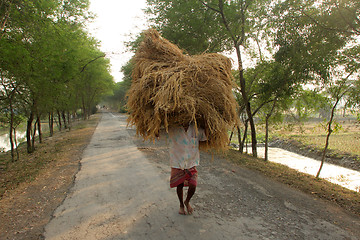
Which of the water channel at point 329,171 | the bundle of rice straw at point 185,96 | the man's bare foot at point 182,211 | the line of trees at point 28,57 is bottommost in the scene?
the water channel at point 329,171

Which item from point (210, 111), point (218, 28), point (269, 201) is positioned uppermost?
point (218, 28)

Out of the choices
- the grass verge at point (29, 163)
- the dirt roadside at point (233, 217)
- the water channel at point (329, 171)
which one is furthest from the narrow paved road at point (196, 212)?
the water channel at point (329, 171)

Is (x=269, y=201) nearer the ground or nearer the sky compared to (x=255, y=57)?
nearer the ground

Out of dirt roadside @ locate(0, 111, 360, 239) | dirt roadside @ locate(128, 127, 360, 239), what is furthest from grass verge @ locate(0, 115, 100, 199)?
dirt roadside @ locate(128, 127, 360, 239)

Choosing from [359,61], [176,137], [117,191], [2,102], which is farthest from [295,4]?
[2,102]

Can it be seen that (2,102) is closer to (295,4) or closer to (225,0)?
(225,0)

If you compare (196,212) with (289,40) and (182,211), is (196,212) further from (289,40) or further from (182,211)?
(289,40)

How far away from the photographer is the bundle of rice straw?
3.00 metres

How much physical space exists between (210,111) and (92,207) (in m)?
2.55

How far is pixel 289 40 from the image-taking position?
6695mm

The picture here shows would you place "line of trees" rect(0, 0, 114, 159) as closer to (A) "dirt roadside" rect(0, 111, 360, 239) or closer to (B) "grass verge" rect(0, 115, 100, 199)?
(B) "grass verge" rect(0, 115, 100, 199)

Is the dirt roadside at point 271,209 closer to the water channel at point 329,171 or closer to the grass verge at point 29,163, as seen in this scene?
the grass verge at point 29,163

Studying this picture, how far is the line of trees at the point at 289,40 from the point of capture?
5.87m

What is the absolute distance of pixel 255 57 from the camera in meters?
11.0
